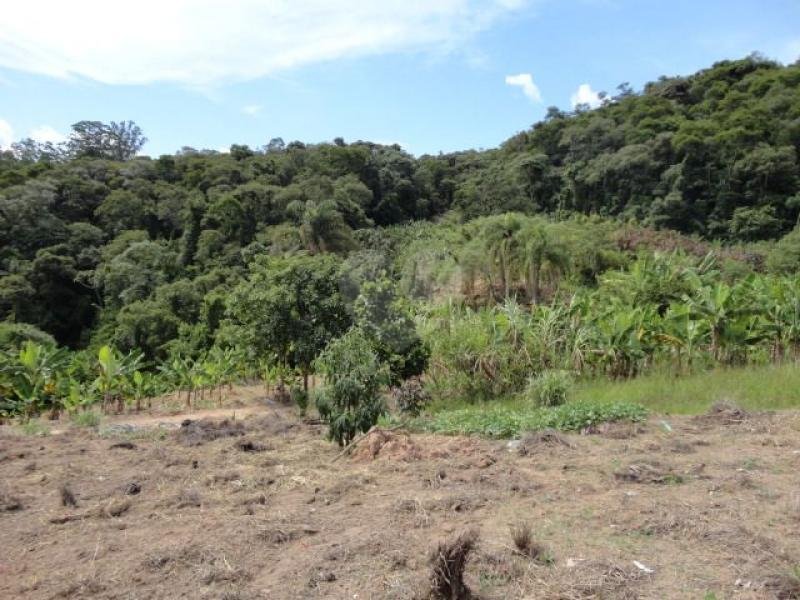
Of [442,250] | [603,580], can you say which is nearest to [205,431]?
[603,580]

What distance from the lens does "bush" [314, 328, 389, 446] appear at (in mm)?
7616

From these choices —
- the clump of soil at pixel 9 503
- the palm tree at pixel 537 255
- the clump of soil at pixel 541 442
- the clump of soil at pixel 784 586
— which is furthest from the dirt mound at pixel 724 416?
the palm tree at pixel 537 255

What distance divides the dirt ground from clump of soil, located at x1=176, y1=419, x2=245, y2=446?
1.80 feet

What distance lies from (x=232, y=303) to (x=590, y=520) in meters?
10.2

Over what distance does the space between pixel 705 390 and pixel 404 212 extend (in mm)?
41756

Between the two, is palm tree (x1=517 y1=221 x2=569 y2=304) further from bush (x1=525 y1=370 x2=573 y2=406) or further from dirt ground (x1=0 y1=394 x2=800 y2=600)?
dirt ground (x1=0 y1=394 x2=800 y2=600)

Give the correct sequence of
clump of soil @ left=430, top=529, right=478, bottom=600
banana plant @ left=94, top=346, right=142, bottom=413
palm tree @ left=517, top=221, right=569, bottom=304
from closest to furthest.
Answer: clump of soil @ left=430, top=529, right=478, bottom=600 → banana plant @ left=94, top=346, right=142, bottom=413 → palm tree @ left=517, top=221, right=569, bottom=304

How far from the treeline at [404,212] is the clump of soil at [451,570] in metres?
18.7

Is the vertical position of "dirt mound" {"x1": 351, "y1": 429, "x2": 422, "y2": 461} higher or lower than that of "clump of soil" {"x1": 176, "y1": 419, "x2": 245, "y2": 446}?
higher

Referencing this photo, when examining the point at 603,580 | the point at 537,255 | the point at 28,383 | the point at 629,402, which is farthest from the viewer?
the point at 537,255

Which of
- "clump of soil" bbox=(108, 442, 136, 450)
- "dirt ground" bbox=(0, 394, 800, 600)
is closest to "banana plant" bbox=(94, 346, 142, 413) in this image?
"clump of soil" bbox=(108, 442, 136, 450)

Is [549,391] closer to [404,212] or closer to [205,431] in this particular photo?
[205,431]

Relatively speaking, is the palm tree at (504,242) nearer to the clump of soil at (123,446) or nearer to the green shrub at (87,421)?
the green shrub at (87,421)

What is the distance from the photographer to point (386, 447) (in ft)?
22.7
